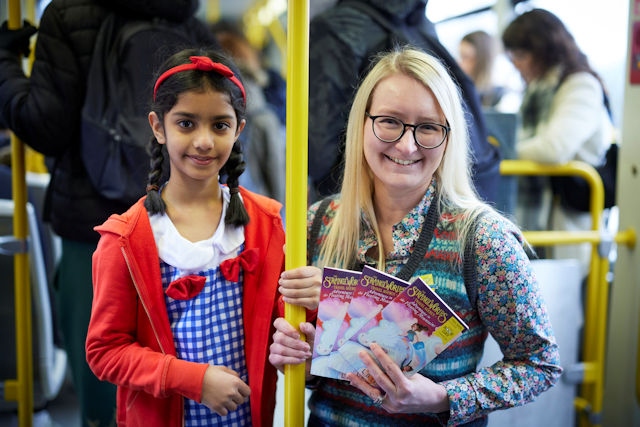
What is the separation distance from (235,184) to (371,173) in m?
0.29

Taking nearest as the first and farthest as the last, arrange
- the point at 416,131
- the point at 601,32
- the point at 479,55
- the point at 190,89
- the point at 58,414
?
the point at 190,89 → the point at 416,131 → the point at 58,414 → the point at 601,32 → the point at 479,55

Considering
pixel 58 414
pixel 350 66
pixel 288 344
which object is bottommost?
pixel 58 414

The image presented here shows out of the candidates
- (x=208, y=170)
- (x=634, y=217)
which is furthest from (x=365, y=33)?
(x=634, y=217)

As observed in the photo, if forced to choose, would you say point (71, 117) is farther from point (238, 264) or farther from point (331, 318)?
point (331, 318)

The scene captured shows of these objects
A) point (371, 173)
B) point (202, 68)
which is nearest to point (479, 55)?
point (371, 173)

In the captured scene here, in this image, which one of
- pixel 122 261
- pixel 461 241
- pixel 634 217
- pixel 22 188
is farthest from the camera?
pixel 634 217

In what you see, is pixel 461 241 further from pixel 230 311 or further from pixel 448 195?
pixel 230 311

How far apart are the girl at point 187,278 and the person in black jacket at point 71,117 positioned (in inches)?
4.7

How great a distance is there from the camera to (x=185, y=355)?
1.02m

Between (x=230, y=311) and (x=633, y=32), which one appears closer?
(x=230, y=311)

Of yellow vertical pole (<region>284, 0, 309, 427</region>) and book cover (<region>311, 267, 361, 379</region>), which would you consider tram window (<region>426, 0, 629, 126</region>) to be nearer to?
yellow vertical pole (<region>284, 0, 309, 427</region>)

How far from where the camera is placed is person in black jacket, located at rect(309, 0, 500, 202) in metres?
1.41

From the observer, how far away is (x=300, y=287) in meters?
1.06

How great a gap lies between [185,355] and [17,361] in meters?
0.74
